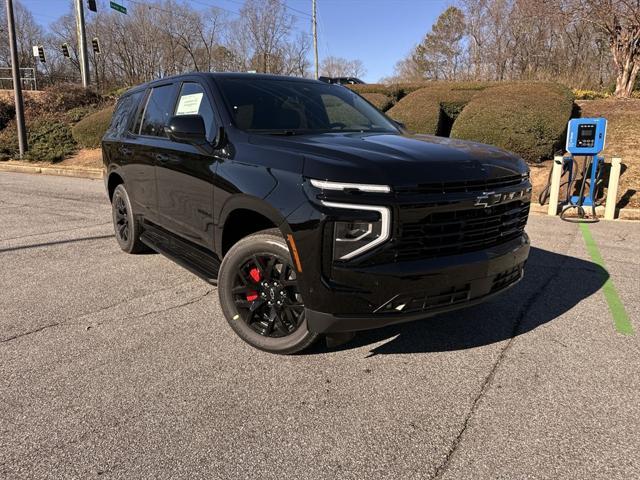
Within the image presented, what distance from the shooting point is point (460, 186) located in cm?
284

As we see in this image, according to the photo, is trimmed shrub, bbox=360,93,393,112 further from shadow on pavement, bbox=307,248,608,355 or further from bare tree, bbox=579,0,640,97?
shadow on pavement, bbox=307,248,608,355

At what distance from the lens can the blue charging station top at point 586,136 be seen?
8.13 meters

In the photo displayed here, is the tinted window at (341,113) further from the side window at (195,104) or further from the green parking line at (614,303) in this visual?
the green parking line at (614,303)

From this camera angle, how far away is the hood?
2.69 meters

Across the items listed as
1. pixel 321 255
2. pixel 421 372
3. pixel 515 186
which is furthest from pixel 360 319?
pixel 515 186

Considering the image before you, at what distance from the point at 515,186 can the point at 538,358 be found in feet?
3.78

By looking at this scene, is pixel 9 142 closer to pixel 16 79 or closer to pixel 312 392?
pixel 16 79

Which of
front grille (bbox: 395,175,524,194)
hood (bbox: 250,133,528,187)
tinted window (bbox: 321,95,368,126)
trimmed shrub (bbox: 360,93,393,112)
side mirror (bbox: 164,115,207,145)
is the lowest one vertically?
front grille (bbox: 395,175,524,194)

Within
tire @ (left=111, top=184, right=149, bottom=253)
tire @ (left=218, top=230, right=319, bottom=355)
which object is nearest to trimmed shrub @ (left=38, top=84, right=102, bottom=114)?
tire @ (left=111, top=184, right=149, bottom=253)

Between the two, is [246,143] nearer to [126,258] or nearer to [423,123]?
[126,258]

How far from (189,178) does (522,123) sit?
944 cm

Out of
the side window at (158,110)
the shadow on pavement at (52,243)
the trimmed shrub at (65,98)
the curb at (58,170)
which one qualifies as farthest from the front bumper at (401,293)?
the trimmed shrub at (65,98)

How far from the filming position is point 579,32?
26.0 meters

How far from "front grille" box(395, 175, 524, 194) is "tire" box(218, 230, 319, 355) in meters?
0.83
